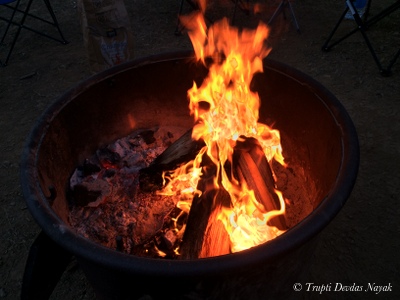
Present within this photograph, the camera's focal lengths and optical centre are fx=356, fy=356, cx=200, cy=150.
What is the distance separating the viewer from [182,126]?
3484 millimetres

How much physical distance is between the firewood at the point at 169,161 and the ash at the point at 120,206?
3.2 inches

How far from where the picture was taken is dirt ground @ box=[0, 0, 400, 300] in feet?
9.32

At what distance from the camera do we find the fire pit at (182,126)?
1.51 metres

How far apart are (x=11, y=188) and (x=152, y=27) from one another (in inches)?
146

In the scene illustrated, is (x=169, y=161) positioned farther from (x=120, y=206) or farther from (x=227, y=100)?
(x=227, y=100)

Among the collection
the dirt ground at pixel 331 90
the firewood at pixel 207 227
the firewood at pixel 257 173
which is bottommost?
the dirt ground at pixel 331 90

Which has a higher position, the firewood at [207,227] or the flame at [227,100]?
the flame at [227,100]

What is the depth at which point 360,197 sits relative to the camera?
3307 millimetres

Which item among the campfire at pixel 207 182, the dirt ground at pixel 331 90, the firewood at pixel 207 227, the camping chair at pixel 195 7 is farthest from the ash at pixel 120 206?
the camping chair at pixel 195 7

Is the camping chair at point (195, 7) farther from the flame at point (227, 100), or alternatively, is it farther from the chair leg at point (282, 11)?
the flame at point (227, 100)

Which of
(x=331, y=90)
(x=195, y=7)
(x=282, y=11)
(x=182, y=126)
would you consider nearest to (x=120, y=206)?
(x=182, y=126)

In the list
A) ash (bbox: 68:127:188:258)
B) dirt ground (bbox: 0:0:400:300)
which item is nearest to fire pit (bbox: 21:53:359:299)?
ash (bbox: 68:127:188:258)

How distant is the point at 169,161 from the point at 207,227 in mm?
756

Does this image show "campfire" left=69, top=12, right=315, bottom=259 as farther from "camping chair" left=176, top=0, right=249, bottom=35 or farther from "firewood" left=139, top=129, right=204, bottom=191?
"camping chair" left=176, top=0, right=249, bottom=35
